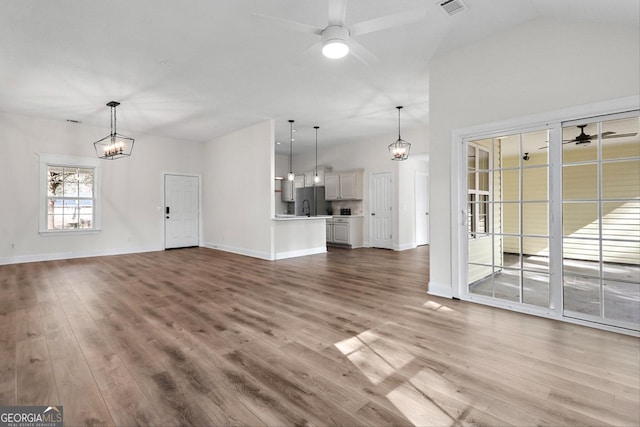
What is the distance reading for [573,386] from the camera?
196 centimetres

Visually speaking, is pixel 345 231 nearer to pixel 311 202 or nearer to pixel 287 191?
pixel 311 202

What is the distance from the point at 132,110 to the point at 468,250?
632cm

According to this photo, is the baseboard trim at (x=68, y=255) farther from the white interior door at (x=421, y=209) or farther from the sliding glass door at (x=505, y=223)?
the sliding glass door at (x=505, y=223)

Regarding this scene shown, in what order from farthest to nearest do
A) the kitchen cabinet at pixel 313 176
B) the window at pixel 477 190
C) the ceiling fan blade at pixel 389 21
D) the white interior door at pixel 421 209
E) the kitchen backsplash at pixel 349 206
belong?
the kitchen cabinet at pixel 313 176 < the kitchen backsplash at pixel 349 206 < the white interior door at pixel 421 209 < the window at pixel 477 190 < the ceiling fan blade at pixel 389 21

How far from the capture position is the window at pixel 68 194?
6676 mm

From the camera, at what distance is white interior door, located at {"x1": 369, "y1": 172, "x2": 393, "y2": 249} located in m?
8.48

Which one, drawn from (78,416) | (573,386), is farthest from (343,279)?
(78,416)

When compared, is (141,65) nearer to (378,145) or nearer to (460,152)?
(460,152)

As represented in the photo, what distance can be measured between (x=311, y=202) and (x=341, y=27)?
714cm

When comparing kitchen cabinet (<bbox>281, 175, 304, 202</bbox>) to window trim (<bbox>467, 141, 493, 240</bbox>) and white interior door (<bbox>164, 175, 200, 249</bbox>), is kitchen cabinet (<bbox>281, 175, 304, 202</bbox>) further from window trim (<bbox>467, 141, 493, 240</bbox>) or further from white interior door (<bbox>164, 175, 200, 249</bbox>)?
window trim (<bbox>467, 141, 493, 240</bbox>)

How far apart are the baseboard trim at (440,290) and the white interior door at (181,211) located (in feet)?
22.9

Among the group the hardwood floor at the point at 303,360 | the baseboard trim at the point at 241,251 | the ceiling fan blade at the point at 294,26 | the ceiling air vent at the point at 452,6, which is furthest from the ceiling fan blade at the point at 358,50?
the baseboard trim at the point at 241,251

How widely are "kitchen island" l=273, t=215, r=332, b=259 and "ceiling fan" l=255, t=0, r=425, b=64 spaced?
4503 mm

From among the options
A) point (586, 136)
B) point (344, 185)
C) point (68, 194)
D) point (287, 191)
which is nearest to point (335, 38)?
point (586, 136)
